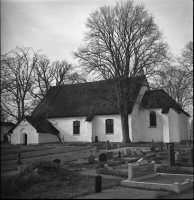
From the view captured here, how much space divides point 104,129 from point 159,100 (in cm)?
739

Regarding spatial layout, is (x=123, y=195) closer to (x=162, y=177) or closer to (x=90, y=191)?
(x=90, y=191)

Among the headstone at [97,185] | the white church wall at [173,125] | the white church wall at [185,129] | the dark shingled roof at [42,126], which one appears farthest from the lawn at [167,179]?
the dark shingled roof at [42,126]

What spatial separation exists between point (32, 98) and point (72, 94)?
6.44 meters

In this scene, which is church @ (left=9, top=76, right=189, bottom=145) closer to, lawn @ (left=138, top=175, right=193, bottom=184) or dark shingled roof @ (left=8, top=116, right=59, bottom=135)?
dark shingled roof @ (left=8, top=116, right=59, bottom=135)

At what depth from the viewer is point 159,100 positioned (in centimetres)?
2888

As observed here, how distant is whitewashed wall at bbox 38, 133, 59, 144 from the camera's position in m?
31.8

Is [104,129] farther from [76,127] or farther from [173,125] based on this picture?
[173,125]

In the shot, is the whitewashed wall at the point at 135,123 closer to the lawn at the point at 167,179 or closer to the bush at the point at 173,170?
the bush at the point at 173,170

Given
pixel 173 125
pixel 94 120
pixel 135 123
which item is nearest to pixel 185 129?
pixel 173 125

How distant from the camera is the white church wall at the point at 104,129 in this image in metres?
31.6

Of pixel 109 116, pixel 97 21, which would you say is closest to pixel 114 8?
pixel 97 21

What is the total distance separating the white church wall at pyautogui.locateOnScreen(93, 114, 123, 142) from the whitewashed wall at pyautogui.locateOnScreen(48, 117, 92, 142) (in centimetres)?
110

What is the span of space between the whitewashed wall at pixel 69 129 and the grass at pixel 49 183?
22.9 metres

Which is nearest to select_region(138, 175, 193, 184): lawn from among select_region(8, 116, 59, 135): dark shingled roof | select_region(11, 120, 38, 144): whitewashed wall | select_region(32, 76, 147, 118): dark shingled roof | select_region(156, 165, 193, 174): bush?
select_region(156, 165, 193, 174): bush
